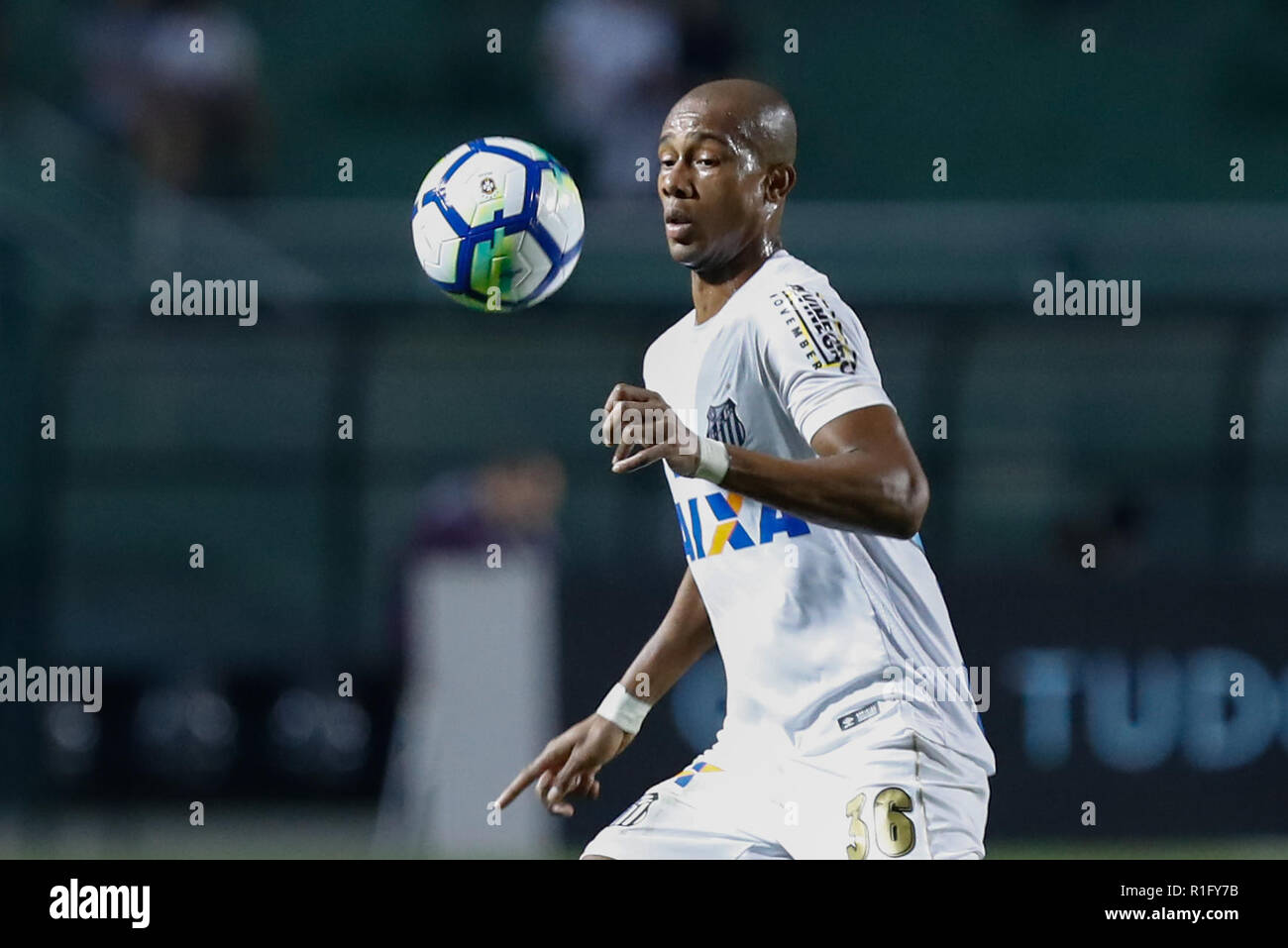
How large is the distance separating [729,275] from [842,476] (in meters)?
0.84

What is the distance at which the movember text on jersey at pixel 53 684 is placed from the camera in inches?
379

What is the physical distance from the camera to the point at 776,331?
15.1 feet

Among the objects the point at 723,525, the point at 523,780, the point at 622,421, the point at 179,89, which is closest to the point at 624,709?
the point at 523,780

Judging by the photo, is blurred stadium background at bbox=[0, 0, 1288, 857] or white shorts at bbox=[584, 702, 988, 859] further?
blurred stadium background at bbox=[0, 0, 1288, 857]

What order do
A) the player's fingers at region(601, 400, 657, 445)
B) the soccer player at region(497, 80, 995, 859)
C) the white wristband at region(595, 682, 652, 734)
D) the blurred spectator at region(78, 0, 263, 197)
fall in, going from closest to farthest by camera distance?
1. the player's fingers at region(601, 400, 657, 445)
2. the soccer player at region(497, 80, 995, 859)
3. the white wristband at region(595, 682, 652, 734)
4. the blurred spectator at region(78, 0, 263, 197)

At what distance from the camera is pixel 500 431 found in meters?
11.2

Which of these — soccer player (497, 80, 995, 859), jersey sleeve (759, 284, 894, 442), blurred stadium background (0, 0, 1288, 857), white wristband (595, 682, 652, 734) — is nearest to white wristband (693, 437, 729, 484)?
soccer player (497, 80, 995, 859)

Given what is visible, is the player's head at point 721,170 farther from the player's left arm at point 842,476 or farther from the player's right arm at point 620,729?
the player's right arm at point 620,729

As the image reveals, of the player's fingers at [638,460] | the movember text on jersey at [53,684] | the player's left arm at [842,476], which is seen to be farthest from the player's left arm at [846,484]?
the movember text on jersey at [53,684]

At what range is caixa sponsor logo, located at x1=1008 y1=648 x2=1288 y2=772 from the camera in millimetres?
9758

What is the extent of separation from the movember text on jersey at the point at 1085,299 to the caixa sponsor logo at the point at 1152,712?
2.11m

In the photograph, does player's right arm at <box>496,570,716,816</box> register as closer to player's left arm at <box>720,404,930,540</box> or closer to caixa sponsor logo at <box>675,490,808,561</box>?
caixa sponsor logo at <box>675,490,808,561</box>

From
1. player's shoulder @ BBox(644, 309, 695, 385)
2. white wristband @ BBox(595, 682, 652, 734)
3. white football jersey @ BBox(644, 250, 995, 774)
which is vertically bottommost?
white wristband @ BBox(595, 682, 652, 734)

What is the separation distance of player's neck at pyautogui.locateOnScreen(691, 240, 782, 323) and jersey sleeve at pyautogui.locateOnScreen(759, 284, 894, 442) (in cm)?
26
